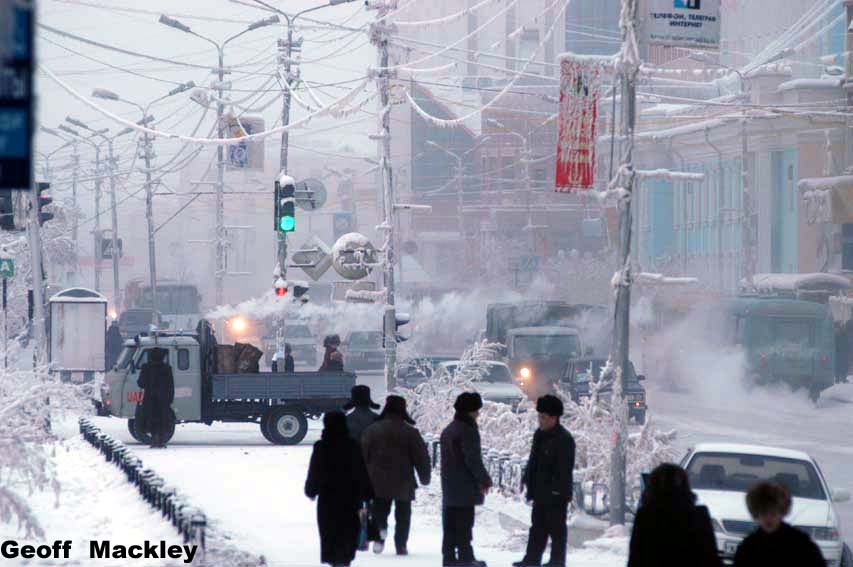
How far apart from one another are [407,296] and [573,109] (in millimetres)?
64836

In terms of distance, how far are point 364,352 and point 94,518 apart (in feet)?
131

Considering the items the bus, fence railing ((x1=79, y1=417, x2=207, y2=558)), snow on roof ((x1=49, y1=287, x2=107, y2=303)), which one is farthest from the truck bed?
the bus

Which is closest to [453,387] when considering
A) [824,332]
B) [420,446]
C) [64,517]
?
[64,517]

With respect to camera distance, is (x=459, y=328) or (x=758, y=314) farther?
(x=459, y=328)

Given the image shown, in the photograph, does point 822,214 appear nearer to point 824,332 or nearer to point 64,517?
point 824,332

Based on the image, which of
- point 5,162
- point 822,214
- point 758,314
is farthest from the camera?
point 822,214

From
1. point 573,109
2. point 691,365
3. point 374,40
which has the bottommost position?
point 691,365

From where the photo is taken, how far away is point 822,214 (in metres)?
58.3

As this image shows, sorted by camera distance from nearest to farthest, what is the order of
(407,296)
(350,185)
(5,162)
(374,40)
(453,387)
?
(5,162) → (453,387) → (374,40) → (407,296) → (350,185)

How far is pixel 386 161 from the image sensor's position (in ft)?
98.1

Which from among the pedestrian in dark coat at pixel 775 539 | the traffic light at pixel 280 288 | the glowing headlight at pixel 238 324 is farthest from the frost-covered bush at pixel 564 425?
the glowing headlight at pixel 238 324

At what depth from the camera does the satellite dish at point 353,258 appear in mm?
30859

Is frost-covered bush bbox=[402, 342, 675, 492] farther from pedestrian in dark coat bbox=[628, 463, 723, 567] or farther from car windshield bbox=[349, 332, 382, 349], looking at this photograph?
car windshield bbox=[349, 332, 382, 349]

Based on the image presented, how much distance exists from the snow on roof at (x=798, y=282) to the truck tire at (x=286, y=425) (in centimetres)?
2879
